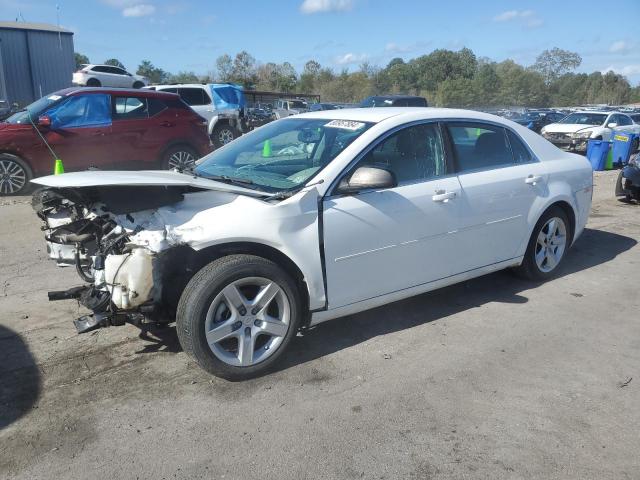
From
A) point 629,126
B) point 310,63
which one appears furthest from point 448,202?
point 310,63

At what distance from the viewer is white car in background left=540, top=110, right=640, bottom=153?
17219 mm

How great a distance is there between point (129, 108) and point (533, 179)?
7523 mm

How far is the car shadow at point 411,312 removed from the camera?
3.84 meters

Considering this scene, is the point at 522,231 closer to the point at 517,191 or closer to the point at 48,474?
the point at 517,191

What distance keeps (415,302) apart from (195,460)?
2588mm

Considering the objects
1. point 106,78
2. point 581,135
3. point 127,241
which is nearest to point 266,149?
point 127,241

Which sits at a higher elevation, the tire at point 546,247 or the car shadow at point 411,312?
the tire at point 546,247

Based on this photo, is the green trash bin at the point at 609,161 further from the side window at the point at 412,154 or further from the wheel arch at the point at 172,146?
the side window at the point at 412,154

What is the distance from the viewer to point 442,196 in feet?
13.3

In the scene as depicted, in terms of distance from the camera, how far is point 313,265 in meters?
3.45

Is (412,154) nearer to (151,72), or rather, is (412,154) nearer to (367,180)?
(367,180)

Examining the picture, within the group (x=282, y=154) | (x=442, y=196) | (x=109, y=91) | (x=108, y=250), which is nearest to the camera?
(x=108, y=250)

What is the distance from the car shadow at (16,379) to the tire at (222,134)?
11.1 meters

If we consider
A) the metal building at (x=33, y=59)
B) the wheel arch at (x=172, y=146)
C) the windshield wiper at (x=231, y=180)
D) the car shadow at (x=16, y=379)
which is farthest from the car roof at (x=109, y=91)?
the metal building at (x=33, y=59)
